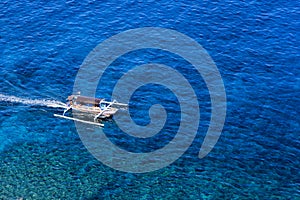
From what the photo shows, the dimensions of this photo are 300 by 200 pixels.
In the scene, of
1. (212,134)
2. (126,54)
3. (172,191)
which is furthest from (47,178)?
(126,54)

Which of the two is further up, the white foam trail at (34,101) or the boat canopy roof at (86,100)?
the boat canopy roof at (86,100)

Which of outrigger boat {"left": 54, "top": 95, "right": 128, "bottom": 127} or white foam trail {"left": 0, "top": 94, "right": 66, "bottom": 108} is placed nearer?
outrigger boat {"left": 54, "top": 95, "right": 128, "bottom": 127}

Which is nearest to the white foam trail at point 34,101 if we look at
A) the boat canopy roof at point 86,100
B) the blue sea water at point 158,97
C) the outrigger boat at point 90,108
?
the blue sea water at point 158,97

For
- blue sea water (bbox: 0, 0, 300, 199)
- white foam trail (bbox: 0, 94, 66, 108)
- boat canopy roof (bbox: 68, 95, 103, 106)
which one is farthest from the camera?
white foam trail (bbox: 0, 94, 66, 108)

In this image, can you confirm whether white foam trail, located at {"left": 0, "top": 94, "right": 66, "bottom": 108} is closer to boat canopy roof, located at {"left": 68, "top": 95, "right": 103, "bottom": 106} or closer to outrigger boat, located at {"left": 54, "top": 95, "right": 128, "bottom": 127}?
outrigger boat, located at {"left": 54, "top": 95, "right": 128, "bottom": 127}

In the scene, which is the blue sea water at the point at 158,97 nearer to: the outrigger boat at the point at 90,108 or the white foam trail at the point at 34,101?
the white foam trail at the point at 34,101

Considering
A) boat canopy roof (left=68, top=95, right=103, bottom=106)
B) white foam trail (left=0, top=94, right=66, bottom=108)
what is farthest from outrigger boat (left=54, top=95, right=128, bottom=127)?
Result: white foam trail (left=0, top=94, right=66, bottom=108)

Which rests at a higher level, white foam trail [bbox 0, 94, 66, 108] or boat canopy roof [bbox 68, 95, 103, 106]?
boat canopy roof [bbox 68, 95, 103, 106]

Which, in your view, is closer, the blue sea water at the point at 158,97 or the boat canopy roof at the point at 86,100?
the blue sea water at the point at 158,97
